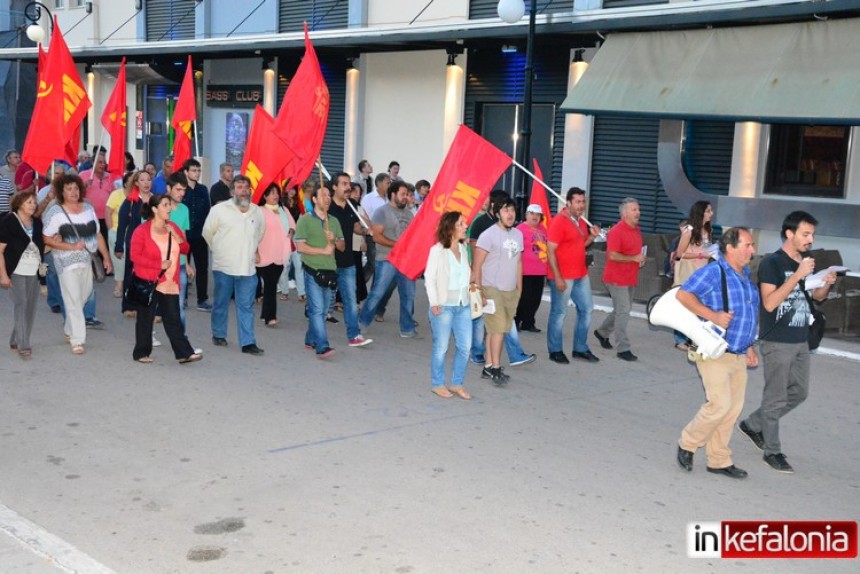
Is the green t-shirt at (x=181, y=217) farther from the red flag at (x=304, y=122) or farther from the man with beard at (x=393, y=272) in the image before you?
the man with beard at (x=393, y=272)

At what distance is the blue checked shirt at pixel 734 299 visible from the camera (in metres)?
6.84

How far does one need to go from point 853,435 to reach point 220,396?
5208 millimetres

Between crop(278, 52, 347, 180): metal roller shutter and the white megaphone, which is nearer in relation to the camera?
the white megaphone

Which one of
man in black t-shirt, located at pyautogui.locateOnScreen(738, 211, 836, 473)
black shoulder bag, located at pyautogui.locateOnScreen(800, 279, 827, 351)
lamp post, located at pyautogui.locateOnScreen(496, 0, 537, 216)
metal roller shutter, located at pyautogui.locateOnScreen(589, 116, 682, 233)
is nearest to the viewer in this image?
man in black t-shirt, located at pyautogui.locateOnScreen(738, 211, 836, 473)

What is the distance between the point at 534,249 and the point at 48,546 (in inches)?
262

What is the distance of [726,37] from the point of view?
559 inches

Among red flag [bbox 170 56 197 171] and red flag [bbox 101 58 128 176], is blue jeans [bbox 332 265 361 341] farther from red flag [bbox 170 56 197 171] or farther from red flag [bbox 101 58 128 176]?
red flag [bbox 101 58 128 176]

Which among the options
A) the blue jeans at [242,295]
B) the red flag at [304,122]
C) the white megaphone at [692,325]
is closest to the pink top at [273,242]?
the red flag at [304,122]

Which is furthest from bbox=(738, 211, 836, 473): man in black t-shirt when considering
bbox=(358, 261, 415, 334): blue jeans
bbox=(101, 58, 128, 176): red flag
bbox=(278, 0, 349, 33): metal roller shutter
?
bbox=(278, 0, 349, 33): metal roller shutter

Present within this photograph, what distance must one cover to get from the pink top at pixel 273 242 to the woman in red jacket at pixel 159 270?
1878mm

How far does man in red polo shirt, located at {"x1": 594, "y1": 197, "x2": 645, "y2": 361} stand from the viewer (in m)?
10.6

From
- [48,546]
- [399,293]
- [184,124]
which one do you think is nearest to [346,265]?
[399,293]

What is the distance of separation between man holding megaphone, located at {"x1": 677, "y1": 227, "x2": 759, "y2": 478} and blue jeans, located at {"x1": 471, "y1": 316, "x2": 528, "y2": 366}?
3154mm

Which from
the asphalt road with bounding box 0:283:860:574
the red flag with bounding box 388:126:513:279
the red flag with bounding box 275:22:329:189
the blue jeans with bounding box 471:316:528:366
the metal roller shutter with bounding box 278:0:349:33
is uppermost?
the metal roller shutter with bounding box 278:0:349:33
